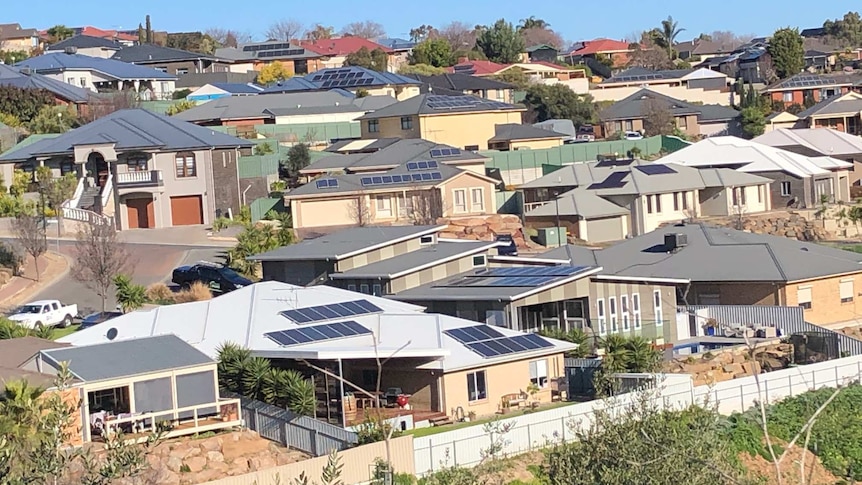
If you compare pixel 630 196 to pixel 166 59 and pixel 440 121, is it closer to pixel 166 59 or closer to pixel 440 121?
pixel 440 121

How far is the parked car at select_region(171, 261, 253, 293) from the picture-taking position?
1891 inches

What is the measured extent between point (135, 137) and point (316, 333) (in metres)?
31.1

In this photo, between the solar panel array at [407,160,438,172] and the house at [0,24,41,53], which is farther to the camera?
the house at [0,24,41,53]

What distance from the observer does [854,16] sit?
183 m

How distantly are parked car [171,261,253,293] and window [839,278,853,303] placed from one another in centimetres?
1808

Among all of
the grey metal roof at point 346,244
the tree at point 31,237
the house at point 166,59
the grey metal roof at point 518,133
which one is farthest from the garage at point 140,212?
the house at point 166,59

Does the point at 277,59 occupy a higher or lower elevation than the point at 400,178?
higher

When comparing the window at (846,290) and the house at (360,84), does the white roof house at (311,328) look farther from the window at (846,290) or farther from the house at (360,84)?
the house at (360,84)

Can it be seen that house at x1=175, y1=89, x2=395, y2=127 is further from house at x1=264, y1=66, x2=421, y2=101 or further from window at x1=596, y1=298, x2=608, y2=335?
window at x1=596, y1=298, x2=608, y2=335

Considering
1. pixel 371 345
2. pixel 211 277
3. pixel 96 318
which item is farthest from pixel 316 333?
pixel 211 277

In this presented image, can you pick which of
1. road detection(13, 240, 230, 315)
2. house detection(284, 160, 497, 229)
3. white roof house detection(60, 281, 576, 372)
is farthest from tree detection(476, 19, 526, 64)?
white roof house detection(60, 281, 576, 372)

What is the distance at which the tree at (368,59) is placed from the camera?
127000 millimetres

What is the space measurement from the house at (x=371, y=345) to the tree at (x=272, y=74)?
82077 mm

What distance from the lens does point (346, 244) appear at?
4544cm
